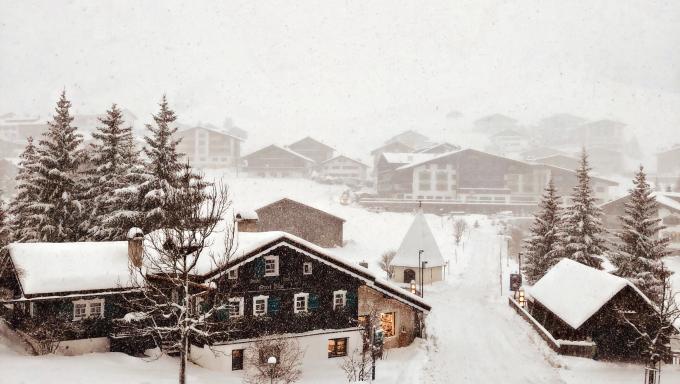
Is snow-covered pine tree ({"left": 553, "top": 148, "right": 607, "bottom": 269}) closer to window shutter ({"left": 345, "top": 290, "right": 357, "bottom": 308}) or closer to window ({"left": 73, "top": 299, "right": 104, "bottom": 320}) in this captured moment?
window shutter ({"left": 345, "top": 290, "right": 357, "bottom": 308})

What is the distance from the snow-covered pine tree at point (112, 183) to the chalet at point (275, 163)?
67.9m

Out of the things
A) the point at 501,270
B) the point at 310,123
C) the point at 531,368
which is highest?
the point at 310,123

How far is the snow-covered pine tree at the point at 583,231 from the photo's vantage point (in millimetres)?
42344

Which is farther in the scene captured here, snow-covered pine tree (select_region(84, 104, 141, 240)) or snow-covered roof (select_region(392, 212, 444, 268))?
snow-covered roof (select_region(392, 212, 444, 268))

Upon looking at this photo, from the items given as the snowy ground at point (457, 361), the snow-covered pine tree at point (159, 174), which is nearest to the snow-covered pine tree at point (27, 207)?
the snow-covered pine tree at point (159, 174)

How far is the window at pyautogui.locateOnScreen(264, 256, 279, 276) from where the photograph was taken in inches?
1113

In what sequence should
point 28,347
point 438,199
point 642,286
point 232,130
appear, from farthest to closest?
point 232,130
point 438,199
point 642,286
point 28,347

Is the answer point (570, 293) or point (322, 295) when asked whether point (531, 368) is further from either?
point (322, 295)

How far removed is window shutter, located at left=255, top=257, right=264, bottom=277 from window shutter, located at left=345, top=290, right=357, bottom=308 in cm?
516

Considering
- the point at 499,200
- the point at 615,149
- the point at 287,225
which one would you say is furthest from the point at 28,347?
the point at 615,149

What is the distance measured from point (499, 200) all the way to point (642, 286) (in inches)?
2398

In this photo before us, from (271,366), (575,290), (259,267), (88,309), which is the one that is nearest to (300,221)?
(259,267)

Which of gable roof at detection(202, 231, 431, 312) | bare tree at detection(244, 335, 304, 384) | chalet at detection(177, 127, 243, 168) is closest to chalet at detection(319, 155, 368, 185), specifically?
chalet at detection(177, 127, 243, 168)

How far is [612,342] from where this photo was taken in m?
30.7
